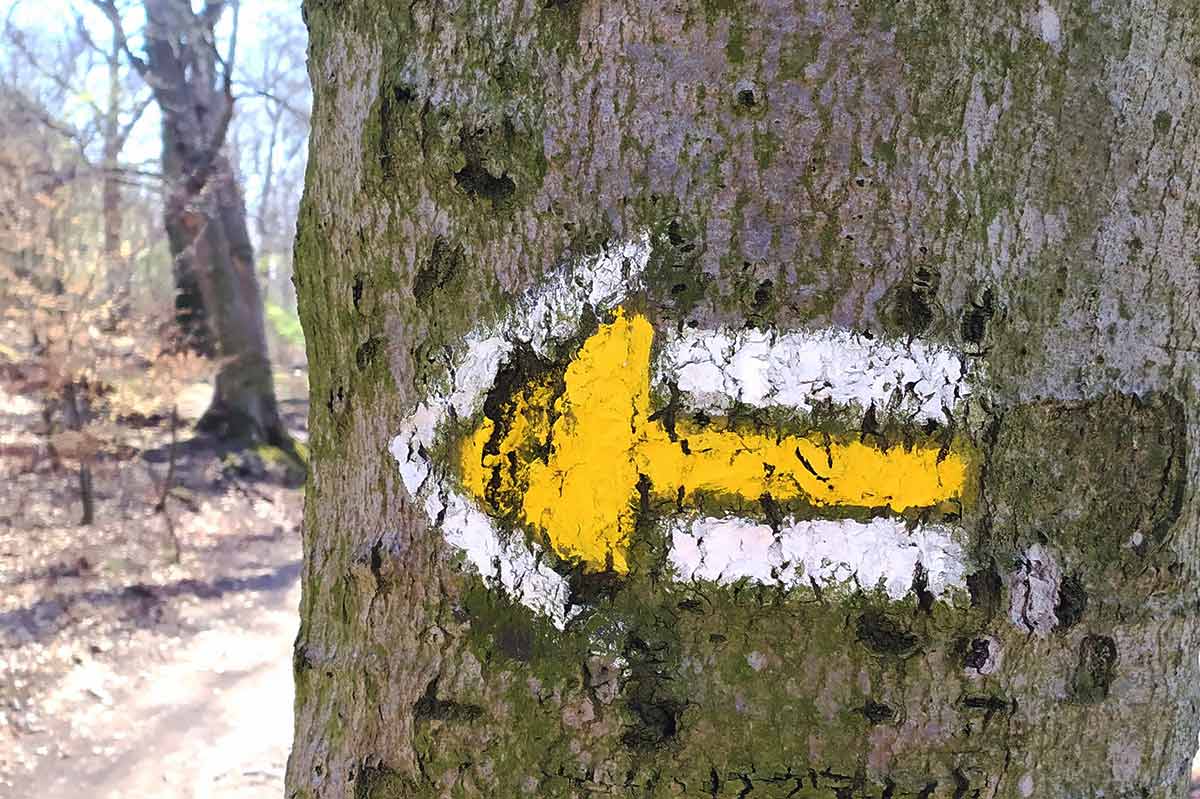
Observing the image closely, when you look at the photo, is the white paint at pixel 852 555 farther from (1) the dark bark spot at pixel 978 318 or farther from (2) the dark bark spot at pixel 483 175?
(2) the dark bark spot at pixel 483 175

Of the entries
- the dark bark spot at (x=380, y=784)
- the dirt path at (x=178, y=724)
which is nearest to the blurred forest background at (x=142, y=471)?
the dirt path at (x=178, y=724)

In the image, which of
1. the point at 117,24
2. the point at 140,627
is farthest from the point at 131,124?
the point at 140,627

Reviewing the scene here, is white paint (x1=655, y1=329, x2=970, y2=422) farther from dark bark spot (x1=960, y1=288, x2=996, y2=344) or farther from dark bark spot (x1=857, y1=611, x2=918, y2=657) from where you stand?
dark bark spot (x1=857, y1=611, x2=918, y2=657)

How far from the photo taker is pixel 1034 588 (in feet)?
2.45

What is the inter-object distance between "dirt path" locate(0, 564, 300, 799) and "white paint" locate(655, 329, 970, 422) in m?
4.16

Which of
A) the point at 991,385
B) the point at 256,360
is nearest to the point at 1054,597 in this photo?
the point at 991,385

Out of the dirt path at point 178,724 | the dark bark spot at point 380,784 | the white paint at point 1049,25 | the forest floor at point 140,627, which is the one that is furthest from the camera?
the forest floor at point 140,627

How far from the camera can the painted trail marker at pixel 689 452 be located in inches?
28.8

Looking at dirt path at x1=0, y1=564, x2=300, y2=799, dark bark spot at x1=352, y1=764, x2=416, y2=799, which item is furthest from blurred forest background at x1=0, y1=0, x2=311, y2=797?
dark bark spot at x1=352, y1=764, x2=416, y2=799

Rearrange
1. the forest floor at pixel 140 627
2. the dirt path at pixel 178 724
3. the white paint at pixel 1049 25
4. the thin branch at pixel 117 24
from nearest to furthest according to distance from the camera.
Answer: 1. the white paint at pixel 1049 25
2. the dirt path at pixel 178 724
3. the forest floor at pixel 140 627
4. the thin branch at pixel 117 24

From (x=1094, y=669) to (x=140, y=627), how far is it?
588cm

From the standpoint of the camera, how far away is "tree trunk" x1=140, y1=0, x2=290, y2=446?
9.02 metres

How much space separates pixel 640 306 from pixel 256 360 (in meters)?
9.86

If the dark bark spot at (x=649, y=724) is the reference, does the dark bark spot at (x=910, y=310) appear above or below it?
above
